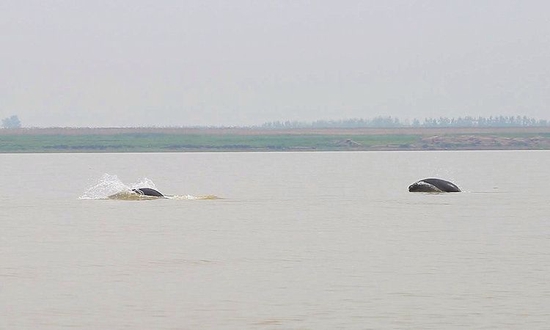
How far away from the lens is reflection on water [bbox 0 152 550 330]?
23.7 metres

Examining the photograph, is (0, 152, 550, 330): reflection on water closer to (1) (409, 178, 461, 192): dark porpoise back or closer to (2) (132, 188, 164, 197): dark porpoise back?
(2) (132, 188, 164, 197): dark porpoise back

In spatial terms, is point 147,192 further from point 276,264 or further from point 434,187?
point 276,264

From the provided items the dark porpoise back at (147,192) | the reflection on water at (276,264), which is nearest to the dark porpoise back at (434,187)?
the reflection on water at (276,264)

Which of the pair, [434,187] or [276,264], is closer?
[276,264]

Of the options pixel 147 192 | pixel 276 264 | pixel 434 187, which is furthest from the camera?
pixel 434 187

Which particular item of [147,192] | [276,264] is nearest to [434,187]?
[147,192]

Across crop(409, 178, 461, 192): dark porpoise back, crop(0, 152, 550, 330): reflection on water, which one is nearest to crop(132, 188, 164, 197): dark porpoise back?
crop(0, 152, 550, 330): reflection on water

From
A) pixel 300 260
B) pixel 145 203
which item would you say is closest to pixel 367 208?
pixel 145 203

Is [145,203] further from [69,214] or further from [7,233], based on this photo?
[7,233]

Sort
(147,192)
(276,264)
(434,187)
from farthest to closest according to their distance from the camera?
(434,187), (147,192), (276,264)

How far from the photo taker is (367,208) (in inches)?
2000

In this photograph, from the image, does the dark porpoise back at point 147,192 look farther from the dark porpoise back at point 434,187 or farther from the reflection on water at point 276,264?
the dark porpoise back at point 434,187

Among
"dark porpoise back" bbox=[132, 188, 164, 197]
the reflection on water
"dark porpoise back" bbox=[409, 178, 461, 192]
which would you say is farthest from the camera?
"dark porpoise back" bbox=[409, 178, 461, 192]

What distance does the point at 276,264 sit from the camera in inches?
1215
